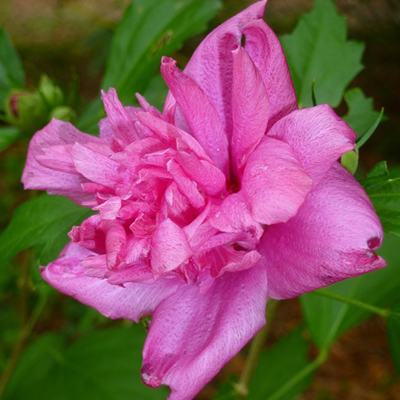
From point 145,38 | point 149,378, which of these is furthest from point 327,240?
point 145,38

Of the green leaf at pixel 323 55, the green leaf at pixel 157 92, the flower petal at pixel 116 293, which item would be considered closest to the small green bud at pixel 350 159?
the flower petal at pixel 116 293

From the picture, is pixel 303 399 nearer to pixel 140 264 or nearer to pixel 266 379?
pixel 266 379

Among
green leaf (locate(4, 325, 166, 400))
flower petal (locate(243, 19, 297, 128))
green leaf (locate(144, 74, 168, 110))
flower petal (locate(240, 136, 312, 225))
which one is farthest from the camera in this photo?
green leaf (locate(4, 325, 166, 400))

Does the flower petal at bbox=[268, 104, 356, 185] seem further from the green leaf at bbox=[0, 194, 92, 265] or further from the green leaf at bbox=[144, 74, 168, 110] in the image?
the green leaf at bbox=[144, 74, 168, 110]

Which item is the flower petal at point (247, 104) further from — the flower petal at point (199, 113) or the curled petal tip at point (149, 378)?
the curled petal tip at point (149, 378)

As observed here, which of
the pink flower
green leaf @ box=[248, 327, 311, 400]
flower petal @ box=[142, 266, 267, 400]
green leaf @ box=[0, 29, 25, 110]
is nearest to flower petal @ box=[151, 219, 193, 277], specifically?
the pink flower

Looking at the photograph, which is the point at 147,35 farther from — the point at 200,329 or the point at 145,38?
the point at 200,329
